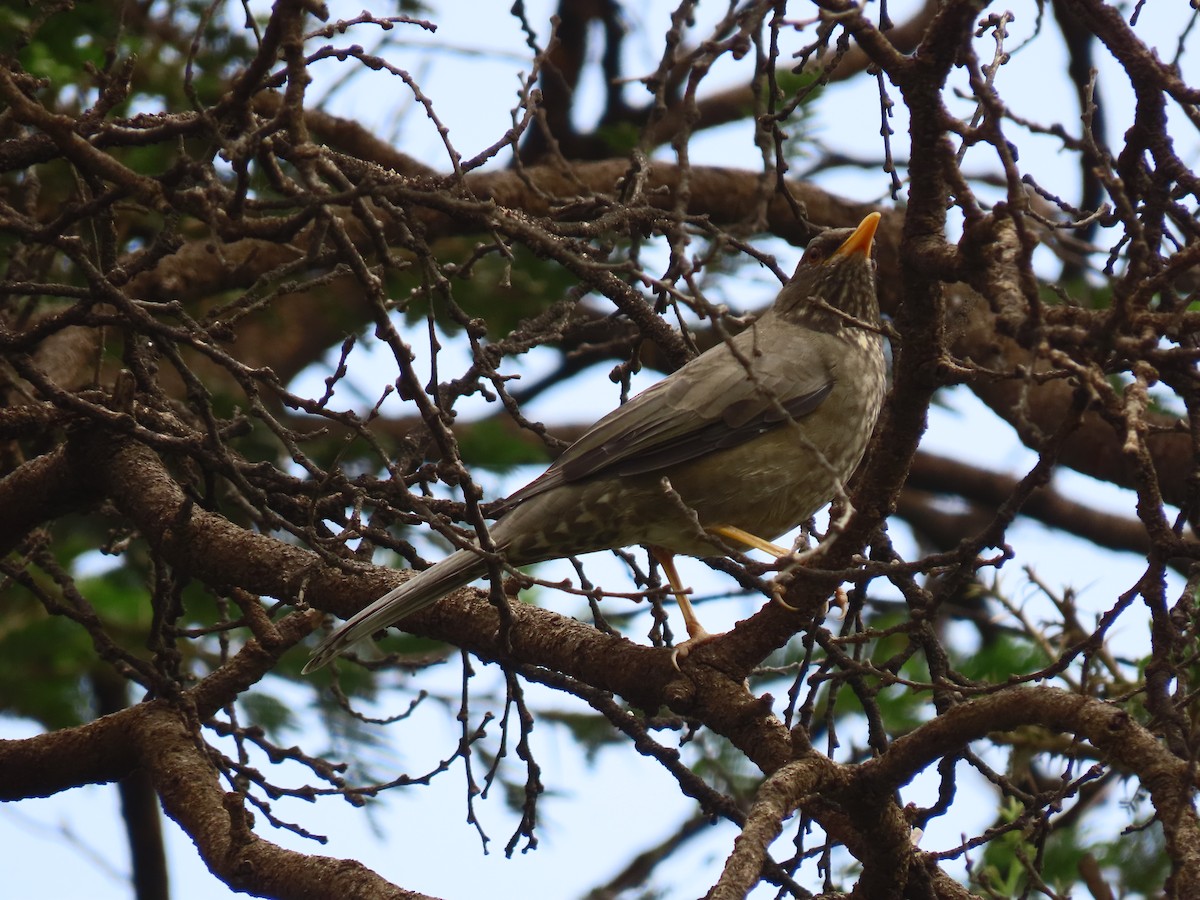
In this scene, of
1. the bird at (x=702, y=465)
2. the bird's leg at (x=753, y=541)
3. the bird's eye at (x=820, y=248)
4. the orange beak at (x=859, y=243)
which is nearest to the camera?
the bird's leg at (x=753, y=541)

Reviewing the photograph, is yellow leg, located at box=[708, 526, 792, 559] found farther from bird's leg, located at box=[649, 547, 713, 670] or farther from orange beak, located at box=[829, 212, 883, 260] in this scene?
orange beak, located at box=[829, 212, 883, 260]

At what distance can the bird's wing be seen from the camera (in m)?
4.92

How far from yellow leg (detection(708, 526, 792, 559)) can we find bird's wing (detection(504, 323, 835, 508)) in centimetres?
31

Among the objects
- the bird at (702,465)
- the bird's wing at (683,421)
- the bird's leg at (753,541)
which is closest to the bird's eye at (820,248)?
the bird at (702,465)

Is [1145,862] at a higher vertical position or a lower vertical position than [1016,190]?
lower

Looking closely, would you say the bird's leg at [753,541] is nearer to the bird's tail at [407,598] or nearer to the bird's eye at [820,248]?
the bird's tail at [407,598]

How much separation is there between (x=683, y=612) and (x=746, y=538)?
1.31ft

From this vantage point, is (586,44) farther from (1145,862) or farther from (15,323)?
(1145,862)

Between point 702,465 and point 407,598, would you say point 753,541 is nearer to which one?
point 702,465

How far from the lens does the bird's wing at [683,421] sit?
4.92m

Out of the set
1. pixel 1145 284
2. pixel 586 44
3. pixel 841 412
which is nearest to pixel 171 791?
pixel 841 412

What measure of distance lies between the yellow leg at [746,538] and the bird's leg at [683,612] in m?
0.27

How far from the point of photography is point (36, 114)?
2.98 metres

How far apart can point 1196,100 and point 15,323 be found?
4270mm
